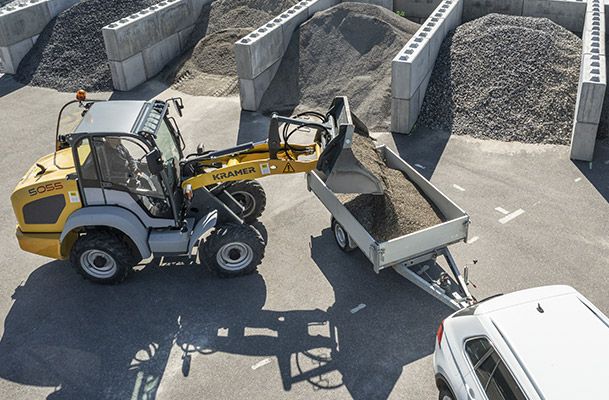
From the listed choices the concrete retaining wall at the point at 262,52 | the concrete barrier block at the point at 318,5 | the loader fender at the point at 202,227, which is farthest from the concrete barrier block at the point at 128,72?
the loader fender at the point at 202,227

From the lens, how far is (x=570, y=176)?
12.0 metres

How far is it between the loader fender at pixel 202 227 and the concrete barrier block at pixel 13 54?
11.9 meters

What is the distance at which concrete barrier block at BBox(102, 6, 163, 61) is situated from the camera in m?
16.3

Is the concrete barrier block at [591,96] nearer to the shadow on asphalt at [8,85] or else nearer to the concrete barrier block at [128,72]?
the concrete barrier block at [128,72]

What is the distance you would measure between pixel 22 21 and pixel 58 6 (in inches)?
61.7

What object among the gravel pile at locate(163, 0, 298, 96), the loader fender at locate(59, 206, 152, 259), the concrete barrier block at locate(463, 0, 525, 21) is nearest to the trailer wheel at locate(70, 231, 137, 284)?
the loader fender at locate(59, 206, 152, 259)

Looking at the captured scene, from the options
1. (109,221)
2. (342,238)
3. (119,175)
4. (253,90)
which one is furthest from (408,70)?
(109,221)

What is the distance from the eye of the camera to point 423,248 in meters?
8.71

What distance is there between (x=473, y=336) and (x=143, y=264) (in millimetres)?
5732

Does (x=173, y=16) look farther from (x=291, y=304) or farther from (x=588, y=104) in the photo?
(x=291, y=304)

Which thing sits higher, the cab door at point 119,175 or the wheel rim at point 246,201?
the cab door at point 119,175

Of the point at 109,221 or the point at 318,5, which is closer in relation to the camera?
the point at 109,221

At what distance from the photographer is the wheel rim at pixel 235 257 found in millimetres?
9453

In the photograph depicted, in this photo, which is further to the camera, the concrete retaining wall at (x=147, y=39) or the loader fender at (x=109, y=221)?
the concrete retaining wall at (x=147, y=39)
